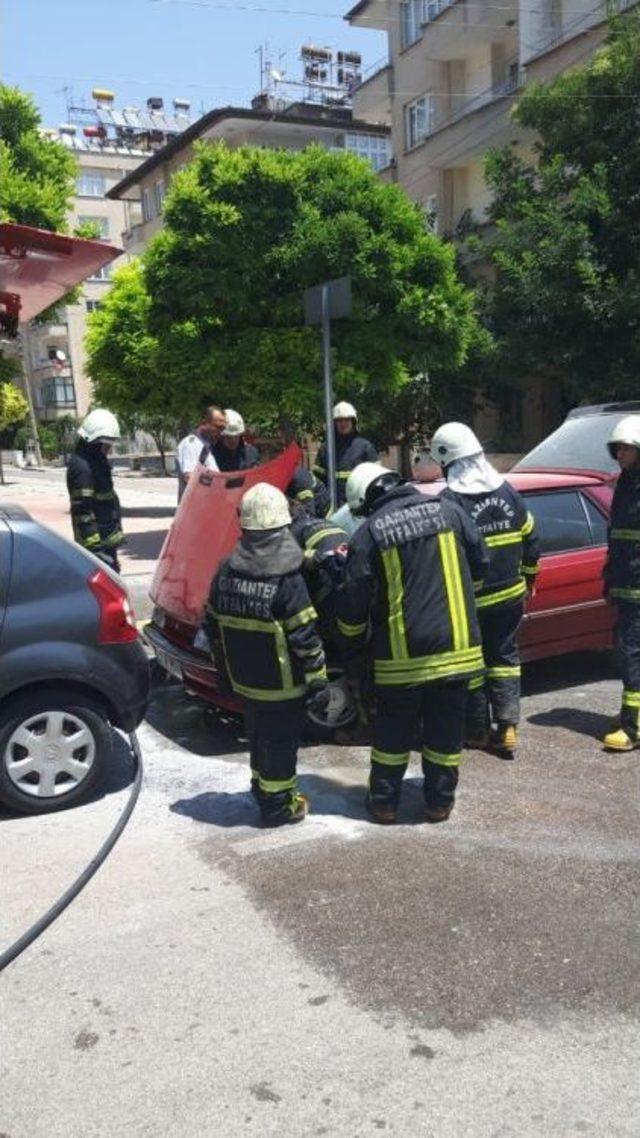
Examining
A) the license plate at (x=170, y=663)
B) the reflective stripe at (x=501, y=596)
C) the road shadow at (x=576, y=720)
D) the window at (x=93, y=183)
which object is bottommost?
the road shadow at (x=576, y=720)

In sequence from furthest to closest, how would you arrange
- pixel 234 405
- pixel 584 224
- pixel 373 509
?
1. pixel 584 224
2. pixel 234 405
3. pixel 373 509

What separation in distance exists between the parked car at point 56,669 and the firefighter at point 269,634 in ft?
2.12

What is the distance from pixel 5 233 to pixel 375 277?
7.05 metres

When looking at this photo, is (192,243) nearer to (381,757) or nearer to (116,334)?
(116,334)

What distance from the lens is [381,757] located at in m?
4.38

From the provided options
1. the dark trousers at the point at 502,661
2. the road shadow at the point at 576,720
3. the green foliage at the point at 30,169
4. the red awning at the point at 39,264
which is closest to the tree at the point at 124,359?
the green foliage at the point at 30,169

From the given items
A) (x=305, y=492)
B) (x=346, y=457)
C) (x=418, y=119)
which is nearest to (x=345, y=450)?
(x=346, y=457)

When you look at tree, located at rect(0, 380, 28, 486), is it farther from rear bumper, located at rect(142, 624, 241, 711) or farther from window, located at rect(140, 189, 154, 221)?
window, located at rect(140, 189, 154, 221)

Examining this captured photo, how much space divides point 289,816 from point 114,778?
111cm

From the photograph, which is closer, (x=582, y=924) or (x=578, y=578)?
(x=582, y=924)

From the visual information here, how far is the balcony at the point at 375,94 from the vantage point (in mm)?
28859

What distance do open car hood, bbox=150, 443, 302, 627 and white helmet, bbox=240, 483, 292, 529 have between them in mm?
1131

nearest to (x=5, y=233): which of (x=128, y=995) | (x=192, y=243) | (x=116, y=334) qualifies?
(x=128, y=995)

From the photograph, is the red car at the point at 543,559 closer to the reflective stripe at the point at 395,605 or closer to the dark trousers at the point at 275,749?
the dark trousers at the point at 275,749
